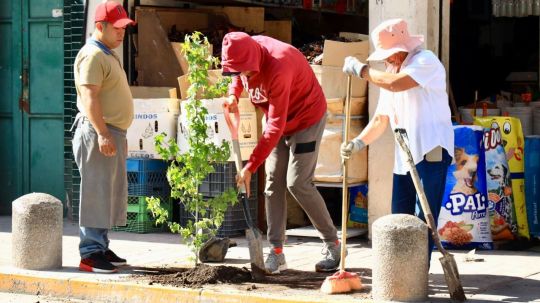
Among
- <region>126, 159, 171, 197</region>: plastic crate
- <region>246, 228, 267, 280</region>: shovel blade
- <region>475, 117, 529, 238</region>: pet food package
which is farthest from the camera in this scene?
<region>126, 159, 171, 197</region>: plastic crate

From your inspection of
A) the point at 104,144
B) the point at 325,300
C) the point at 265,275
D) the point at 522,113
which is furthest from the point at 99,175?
the point at 522,113

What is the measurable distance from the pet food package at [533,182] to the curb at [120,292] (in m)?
3.12

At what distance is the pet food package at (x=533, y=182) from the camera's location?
9.89 metres

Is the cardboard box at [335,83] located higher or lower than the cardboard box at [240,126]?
higher

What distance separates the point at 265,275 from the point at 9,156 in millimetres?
5215

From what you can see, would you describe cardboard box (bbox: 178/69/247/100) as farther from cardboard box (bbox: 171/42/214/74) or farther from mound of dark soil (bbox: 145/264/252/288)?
mound of dark soil (bbox: 145/264/252/288)

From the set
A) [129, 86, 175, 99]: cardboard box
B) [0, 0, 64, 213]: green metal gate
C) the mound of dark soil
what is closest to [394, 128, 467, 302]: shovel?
the mound of dark soil

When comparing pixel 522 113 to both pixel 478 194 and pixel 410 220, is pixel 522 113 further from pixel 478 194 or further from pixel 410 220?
pixel 410 220

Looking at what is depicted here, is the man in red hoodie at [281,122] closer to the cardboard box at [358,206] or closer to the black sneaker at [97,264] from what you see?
the black sneaker at [97,264]

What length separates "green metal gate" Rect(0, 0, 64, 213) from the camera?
12.2 meters

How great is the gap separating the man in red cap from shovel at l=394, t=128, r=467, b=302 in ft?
7.72

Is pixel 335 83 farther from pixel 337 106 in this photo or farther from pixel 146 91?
pixel 146 91

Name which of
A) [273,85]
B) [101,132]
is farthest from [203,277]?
[273,85]

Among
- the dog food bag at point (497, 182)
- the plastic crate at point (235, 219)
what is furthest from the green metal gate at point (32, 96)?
the dog food bag at point (497, 182)
